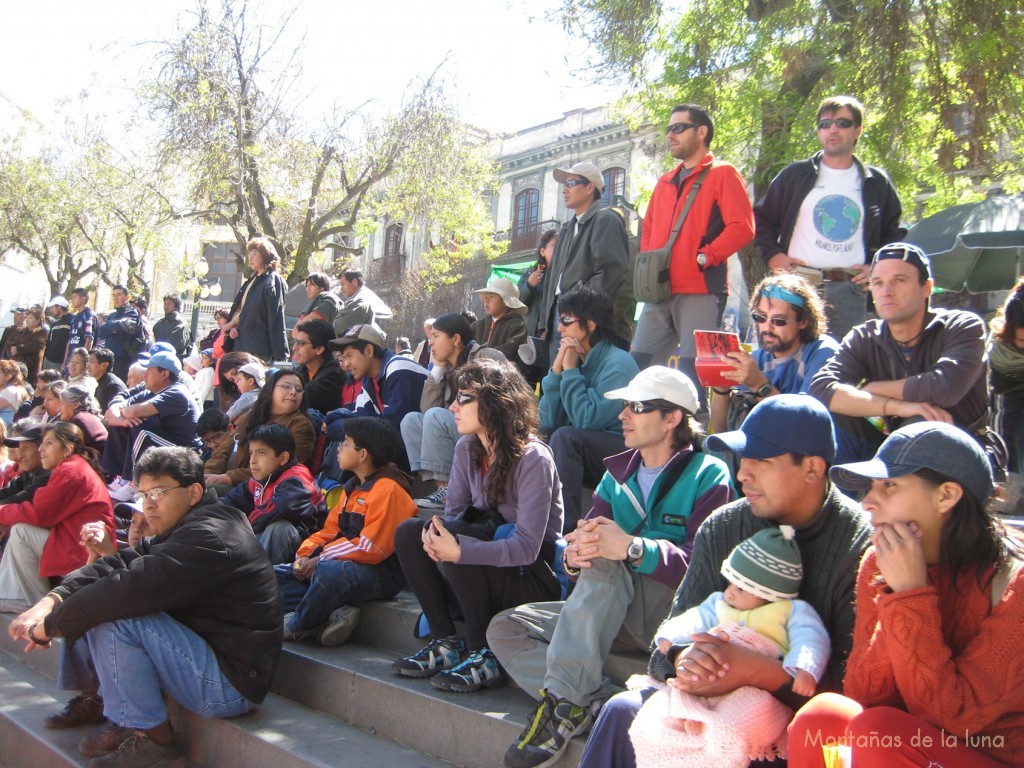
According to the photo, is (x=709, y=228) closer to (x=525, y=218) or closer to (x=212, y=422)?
(x=212, y=422)

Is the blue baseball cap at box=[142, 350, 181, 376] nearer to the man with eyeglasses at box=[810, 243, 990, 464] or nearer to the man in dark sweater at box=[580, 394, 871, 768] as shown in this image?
the man with eyeglasses at box=[810, 243, 990, 464]

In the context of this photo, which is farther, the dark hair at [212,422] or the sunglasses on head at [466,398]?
the dark hair at [212,422]

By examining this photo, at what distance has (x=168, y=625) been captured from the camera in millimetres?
4137

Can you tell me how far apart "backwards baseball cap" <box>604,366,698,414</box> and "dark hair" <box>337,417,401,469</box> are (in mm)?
1785

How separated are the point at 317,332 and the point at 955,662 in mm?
5998

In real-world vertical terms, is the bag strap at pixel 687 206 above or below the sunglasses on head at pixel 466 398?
above

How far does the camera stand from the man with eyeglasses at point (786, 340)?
14.8 ft

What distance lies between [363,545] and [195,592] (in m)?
0.96

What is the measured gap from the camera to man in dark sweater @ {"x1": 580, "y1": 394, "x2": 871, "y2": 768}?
2.66 m

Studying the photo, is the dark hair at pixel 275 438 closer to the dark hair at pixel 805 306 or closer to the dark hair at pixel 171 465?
the dark hair at pixel 171 465

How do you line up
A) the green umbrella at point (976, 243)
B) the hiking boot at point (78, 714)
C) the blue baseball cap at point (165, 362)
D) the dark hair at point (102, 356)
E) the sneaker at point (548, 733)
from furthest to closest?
1. the dark hair at point (102, 356)
2. the green umbrella at point (976, 243)
3. the blue baseball cap at point (165, 362)
4. the hiking boot at point (78, 714)
5. the sneaker at point (548, 733)

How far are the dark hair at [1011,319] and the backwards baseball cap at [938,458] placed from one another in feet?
7.90

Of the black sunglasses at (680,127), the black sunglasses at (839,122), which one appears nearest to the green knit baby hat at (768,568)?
the black sunglasses at (839,122)

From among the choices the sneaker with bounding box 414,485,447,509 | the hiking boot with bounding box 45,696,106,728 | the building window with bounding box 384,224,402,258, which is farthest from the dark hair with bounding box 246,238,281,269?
the building window with bounding box 384,224,402,258
